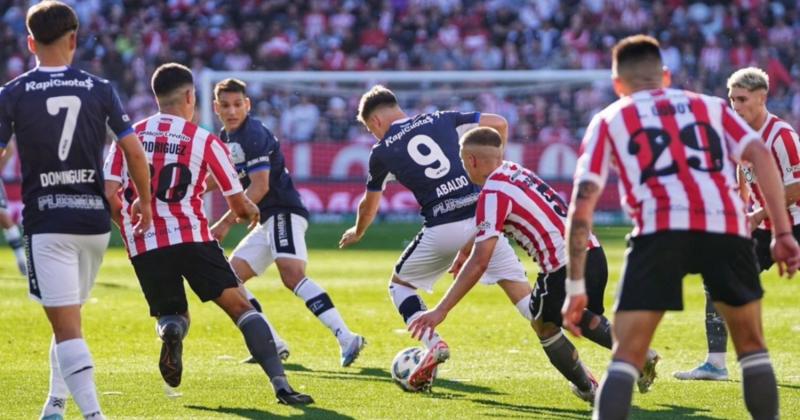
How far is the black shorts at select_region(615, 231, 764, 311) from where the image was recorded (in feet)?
19.1

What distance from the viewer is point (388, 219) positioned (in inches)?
1063

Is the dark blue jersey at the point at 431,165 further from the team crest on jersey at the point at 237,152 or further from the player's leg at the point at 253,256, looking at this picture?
the player's leg at the point at 253,256

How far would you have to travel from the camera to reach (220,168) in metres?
8.04

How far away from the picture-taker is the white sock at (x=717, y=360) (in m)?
9.36

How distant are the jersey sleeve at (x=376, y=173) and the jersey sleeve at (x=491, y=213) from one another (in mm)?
2081

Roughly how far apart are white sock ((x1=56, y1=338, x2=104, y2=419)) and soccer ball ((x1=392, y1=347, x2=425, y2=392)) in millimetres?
2438

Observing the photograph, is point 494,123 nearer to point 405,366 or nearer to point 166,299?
point 405,366

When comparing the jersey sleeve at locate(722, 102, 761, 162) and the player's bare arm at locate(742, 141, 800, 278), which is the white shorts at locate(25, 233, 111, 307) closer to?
the jersey sleeve at locate(722, 102, 761, 162)

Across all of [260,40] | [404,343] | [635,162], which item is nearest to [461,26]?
[260,40]

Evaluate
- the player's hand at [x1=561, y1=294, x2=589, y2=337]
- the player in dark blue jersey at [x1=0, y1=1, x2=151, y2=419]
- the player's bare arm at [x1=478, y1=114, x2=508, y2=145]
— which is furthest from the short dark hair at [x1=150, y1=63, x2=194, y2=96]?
the player's hand at [x1=561, y1=294, x2=589, y2=337]

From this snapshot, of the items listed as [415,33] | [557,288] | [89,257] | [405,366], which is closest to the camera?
[89,257]

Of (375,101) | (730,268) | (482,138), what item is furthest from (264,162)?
(730,268)

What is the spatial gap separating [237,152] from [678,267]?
5.15 m

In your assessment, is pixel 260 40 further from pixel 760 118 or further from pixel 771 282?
pixel 760 118
